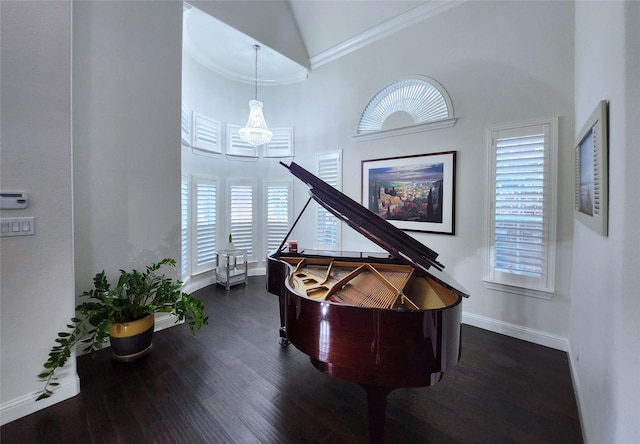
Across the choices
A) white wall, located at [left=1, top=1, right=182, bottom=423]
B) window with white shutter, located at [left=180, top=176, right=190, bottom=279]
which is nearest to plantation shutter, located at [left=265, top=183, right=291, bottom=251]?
window with white shutter, located at [left=180, top=176, right=190, bottom=279]

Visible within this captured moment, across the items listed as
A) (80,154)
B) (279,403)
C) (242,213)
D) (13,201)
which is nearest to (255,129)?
(242,213)

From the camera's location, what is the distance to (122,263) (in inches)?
111

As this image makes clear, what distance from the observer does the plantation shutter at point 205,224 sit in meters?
4.36

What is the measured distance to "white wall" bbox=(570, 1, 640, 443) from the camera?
3.42ft

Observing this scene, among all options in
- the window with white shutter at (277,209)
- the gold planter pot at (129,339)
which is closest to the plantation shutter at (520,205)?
the window with white shutter at (277,209)

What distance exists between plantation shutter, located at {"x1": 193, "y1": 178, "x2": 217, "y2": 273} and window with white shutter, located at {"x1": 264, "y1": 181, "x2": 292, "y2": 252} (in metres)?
1.09

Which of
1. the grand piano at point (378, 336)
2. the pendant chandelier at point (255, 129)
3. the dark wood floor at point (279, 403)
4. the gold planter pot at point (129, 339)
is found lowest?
the dark wood floor at point (279, 403)

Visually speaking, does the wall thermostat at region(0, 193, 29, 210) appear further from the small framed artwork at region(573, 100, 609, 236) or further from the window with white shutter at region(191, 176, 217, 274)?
the small framed artwork at region(573, 100, 609, 236)

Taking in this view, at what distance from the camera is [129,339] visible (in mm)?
2406

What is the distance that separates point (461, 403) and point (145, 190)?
3.67m

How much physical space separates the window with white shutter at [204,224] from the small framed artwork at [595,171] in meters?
4.55

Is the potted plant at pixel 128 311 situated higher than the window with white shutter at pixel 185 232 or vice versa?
the window with white shutter at pixel 185 232

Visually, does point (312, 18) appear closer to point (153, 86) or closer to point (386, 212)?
point (153, 86)

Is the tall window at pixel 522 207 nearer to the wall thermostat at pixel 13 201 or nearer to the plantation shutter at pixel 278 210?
the plantation shutter at pixel 278 210
